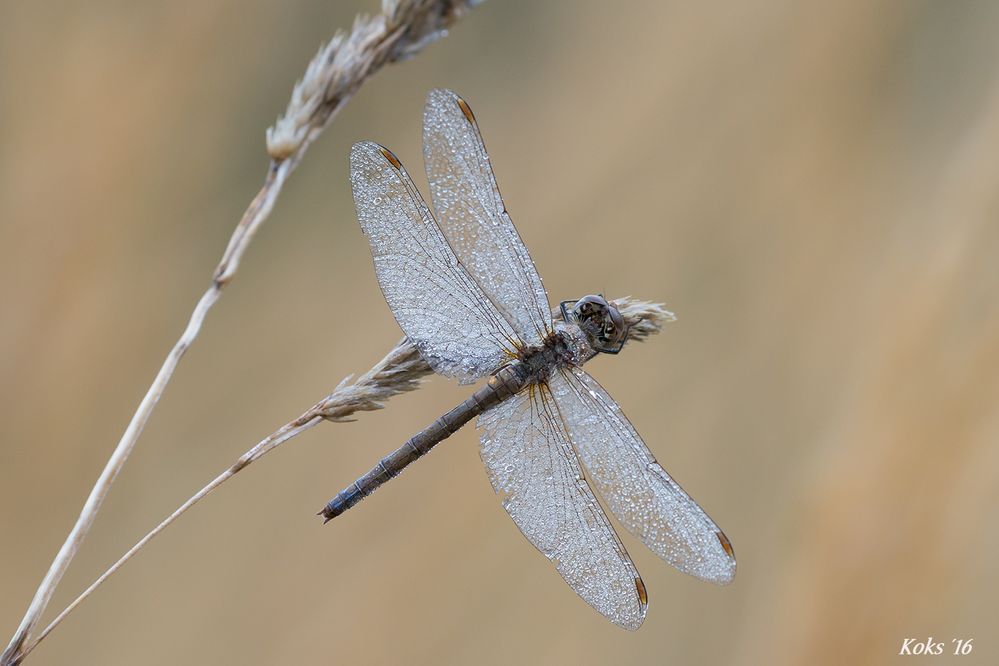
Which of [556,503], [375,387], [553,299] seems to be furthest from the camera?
[553,299]

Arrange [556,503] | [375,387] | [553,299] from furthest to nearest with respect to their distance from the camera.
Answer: [553,299] → [556,503] → [375,387]

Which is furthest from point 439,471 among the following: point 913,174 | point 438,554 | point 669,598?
point 913,174

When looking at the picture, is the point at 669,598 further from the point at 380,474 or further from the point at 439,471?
the point at 380,474

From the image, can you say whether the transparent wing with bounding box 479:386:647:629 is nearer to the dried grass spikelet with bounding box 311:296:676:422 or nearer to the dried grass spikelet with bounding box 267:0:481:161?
the dried grass spikelet with bounding box 311:296:676:422

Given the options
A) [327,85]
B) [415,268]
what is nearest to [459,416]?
[415,268]

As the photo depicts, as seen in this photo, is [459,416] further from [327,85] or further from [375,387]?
[327,85]

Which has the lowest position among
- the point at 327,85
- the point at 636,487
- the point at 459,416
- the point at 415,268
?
the point at 636,487

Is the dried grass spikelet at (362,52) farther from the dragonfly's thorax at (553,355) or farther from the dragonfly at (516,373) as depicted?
the dragonfly's thorax at (553,355)
